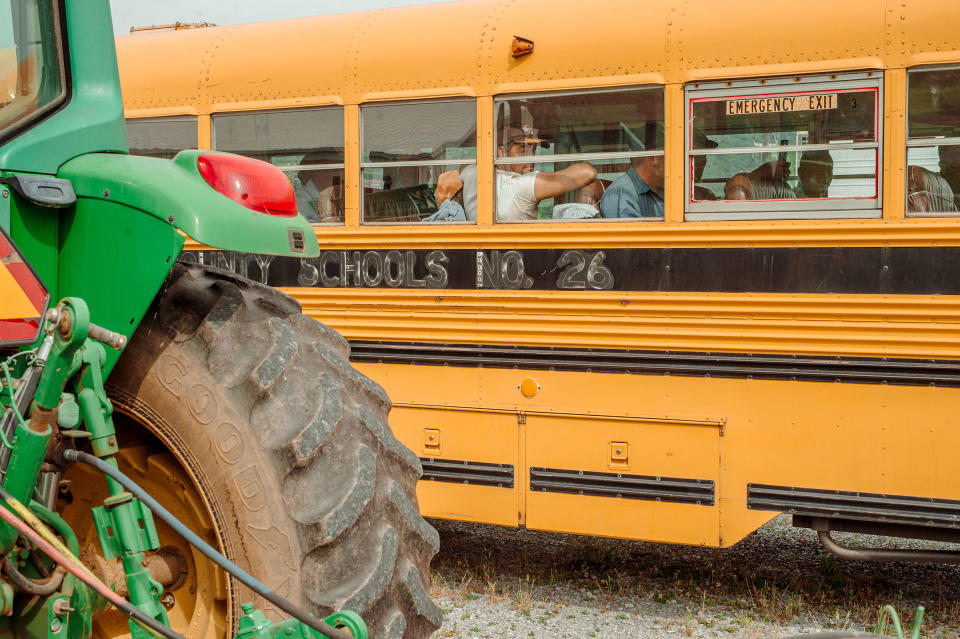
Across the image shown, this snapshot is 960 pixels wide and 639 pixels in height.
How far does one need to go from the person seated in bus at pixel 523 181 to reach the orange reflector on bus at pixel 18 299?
3323 mm

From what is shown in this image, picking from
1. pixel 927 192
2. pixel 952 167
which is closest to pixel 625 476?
pixel 927 192

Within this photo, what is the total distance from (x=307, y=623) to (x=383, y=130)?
390cm

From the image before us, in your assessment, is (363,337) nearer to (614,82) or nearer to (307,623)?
(614,82)

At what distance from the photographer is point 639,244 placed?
4867mm

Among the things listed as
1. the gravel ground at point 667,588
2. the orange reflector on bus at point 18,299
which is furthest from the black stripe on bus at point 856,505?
the orange reflector on bus at point 18,299

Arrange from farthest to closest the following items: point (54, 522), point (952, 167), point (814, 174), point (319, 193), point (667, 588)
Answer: point (319, 193)
point (667, 588)
point (814, 174)
point (952, 167)
point (54, 522)

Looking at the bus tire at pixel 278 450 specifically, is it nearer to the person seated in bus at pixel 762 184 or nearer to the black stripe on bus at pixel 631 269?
the black stripe on bus at pixel 631 269

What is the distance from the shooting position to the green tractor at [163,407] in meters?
1.91

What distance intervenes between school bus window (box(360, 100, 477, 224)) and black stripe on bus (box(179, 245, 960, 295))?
24cm

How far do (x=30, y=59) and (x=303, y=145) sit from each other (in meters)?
3.20

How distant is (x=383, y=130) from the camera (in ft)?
Answer: 17.6

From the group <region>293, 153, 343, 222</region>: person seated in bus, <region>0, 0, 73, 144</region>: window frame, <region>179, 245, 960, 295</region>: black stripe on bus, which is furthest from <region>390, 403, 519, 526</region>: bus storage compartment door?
<region>0, 0, 73, 144</region>: window frame

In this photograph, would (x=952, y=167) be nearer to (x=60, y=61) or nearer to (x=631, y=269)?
(x=631, y=269)

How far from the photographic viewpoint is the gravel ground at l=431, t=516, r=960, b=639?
4602 mm
